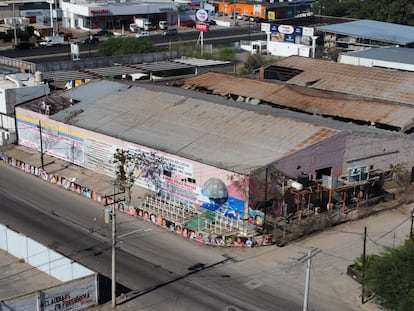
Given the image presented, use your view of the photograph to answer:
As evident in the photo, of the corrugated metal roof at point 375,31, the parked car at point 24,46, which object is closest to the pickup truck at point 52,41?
the parked car at point 24,46

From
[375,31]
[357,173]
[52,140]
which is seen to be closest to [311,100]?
[357,173]

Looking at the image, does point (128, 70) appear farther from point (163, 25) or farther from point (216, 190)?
point (163, 25)

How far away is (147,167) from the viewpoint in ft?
175

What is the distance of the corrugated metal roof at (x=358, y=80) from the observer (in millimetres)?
70000

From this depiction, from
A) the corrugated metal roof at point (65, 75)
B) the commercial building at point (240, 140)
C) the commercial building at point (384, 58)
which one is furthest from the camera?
the commercial building at point (384, 58)

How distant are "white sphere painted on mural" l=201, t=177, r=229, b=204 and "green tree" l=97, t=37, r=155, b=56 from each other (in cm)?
5321

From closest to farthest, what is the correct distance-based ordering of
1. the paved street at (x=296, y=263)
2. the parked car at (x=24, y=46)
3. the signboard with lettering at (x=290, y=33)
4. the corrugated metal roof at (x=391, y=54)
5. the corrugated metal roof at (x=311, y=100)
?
1. the paved street at (x=296, y=263)
2. the corrugated metal roof at (x=311, y=100)
3. the corrugated metal roof at (x=391, y=54)
4. the signboard with lettering at (x=290, y=33)
5. the parked car at (x=24, y=46)

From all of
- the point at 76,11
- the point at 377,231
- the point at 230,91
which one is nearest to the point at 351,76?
the point at 230,91

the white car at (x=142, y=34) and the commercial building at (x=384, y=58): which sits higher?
the commercial building at (x=384, y=58)

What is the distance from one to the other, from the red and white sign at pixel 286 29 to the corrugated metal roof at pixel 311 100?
3461 cm

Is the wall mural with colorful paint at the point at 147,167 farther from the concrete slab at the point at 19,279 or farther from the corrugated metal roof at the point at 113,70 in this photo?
the corrugated metal roof at the point at 113,70

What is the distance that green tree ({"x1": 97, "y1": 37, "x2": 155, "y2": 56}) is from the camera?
97.8 m

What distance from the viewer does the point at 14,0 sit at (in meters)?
153

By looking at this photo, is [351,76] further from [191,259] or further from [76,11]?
[76,11]
